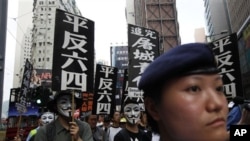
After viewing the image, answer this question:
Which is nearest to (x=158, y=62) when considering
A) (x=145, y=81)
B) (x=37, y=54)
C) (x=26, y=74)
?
(x=145, y=81)

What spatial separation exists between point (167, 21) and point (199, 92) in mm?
40089

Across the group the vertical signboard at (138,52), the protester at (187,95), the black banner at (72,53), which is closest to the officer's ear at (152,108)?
the protester at (187,95)

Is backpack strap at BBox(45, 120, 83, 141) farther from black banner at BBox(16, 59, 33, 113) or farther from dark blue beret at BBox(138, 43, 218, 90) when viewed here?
black banner at BBox(16, 59, 33, 113)

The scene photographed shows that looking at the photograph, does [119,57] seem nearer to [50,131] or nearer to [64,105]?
[64,105]

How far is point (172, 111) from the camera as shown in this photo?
A: 1148 millimetres

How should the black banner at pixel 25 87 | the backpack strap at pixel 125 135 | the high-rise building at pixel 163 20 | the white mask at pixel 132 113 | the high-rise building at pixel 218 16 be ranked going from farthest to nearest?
the high-rise building at pixel 218 16, the high-rise building at pixel 163 20, the black banner at pixel 25 87, the white mask at pixel 132 113, the backpack strap at pixel 125 135

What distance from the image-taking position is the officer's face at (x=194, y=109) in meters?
1.07

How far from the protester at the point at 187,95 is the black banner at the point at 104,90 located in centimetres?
640

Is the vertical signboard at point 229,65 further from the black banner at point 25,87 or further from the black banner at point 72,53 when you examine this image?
→ the black banner at point 25,87

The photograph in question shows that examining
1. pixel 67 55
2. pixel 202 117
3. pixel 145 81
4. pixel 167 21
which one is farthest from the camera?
pixel 167 21

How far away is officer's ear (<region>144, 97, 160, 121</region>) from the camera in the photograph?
1.29 m

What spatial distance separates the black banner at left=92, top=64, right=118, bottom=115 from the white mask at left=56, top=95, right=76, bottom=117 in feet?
12.7

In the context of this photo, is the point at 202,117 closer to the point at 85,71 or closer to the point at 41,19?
the point at 85,71

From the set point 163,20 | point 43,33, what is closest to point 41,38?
point 43,33
